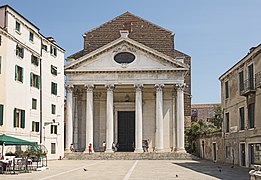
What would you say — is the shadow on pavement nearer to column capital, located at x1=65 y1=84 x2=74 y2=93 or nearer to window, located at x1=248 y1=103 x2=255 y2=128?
window, located at x1=248 y1=103 x2=255 y2=128

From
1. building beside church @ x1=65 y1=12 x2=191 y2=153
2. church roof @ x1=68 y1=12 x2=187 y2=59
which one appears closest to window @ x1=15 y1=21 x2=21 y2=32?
building beside church @ x1=65 y1=12 x2=191 y2=153

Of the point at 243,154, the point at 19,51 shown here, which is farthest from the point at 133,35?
the point at 243,154

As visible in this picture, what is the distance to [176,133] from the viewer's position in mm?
51125

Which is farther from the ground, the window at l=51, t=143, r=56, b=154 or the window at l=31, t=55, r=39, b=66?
the window at l=31, t=55, r=39, b=66

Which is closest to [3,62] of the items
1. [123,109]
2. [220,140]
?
[220,140]

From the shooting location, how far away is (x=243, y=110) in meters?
31.9

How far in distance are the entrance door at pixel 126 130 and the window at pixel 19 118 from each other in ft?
69.3

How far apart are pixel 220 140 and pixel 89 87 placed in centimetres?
1688

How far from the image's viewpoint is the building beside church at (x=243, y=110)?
28.2 meters

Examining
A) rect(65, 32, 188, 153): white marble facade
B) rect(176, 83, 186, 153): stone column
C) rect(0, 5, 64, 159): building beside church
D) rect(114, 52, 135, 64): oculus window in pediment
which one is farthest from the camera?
rect(114, 52, 135, 64): oculus window in pediment

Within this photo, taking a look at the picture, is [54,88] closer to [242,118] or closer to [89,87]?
[89,87]

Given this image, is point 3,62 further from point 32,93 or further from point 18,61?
point 32,93

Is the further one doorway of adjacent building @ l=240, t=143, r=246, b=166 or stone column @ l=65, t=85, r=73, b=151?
stone column @ l=65, t=85, r=73, b=151

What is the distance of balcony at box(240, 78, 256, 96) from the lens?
28.6 meters
